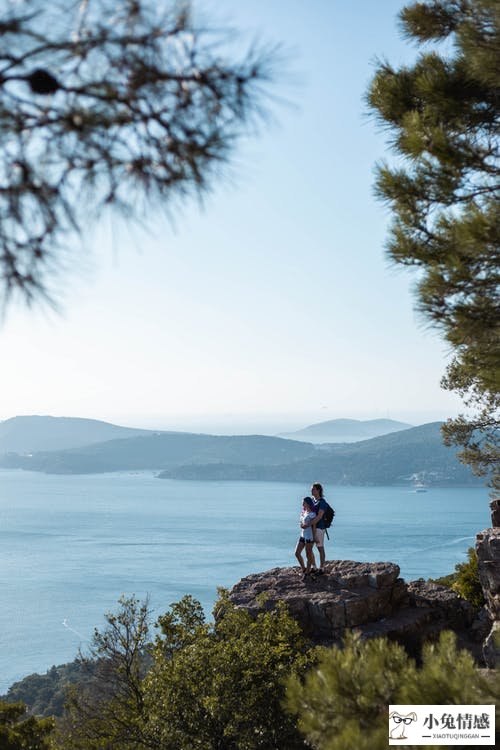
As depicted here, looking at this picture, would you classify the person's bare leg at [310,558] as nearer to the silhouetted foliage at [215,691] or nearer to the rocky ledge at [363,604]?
the rocky ledge at [363,604]

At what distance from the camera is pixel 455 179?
5891 millimetres

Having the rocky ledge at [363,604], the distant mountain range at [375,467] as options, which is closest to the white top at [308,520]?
the rocky ledge at [363,604]

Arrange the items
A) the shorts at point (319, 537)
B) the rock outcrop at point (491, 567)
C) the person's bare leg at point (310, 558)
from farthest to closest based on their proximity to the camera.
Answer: the person's bare leg at point (310, 558) < the shorts at point (319, 537) < the rock outcrop at point (491, 567)

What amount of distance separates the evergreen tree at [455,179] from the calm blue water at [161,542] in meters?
38.0

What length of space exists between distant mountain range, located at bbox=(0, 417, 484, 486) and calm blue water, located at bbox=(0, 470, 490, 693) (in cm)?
747

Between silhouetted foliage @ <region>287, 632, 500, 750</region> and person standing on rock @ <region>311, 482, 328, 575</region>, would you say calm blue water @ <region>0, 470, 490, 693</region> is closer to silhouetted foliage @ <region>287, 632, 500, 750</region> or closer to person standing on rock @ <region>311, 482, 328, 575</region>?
person standing on rock @ <region>311, 482, 328, 575</region>

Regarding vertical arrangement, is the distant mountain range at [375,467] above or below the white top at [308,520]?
below
